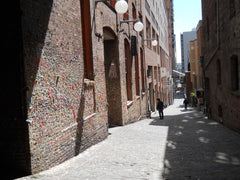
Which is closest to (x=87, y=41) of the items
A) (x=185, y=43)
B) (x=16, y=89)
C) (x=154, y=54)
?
(x=16, y=89)

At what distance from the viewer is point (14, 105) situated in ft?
15.4

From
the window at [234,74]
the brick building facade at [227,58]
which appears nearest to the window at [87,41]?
the brick building facade at [227,58]

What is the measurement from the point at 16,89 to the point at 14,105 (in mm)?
283

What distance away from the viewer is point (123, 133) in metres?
9.95

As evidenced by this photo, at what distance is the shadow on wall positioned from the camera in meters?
4.65

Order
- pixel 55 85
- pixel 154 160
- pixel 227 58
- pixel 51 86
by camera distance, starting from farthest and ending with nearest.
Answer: pixel 227 58, pixel 154 160, pixel 55 85, pixel 51 86

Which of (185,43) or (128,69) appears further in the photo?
(185,43)

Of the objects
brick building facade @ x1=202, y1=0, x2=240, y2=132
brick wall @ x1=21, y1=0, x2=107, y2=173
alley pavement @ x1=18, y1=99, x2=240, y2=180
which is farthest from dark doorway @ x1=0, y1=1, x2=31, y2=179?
brick building facade @ x1=202, y1=0, x2=240, y2=132

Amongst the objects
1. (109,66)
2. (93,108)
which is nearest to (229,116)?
(109,66)

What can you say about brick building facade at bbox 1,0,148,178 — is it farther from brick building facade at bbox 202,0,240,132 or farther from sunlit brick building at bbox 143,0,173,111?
sunlit brick building at bbox 143,0,173,111

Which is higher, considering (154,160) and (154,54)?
(154,54)

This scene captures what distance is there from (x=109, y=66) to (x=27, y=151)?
7.63m

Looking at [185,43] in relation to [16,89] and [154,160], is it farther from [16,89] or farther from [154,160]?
[16,89]

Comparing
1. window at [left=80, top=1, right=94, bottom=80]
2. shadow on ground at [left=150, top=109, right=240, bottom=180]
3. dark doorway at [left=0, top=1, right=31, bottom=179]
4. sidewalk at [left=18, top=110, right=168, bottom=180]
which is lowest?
shadow on ground at [left=150, top=109, right=240, bottom=180]
